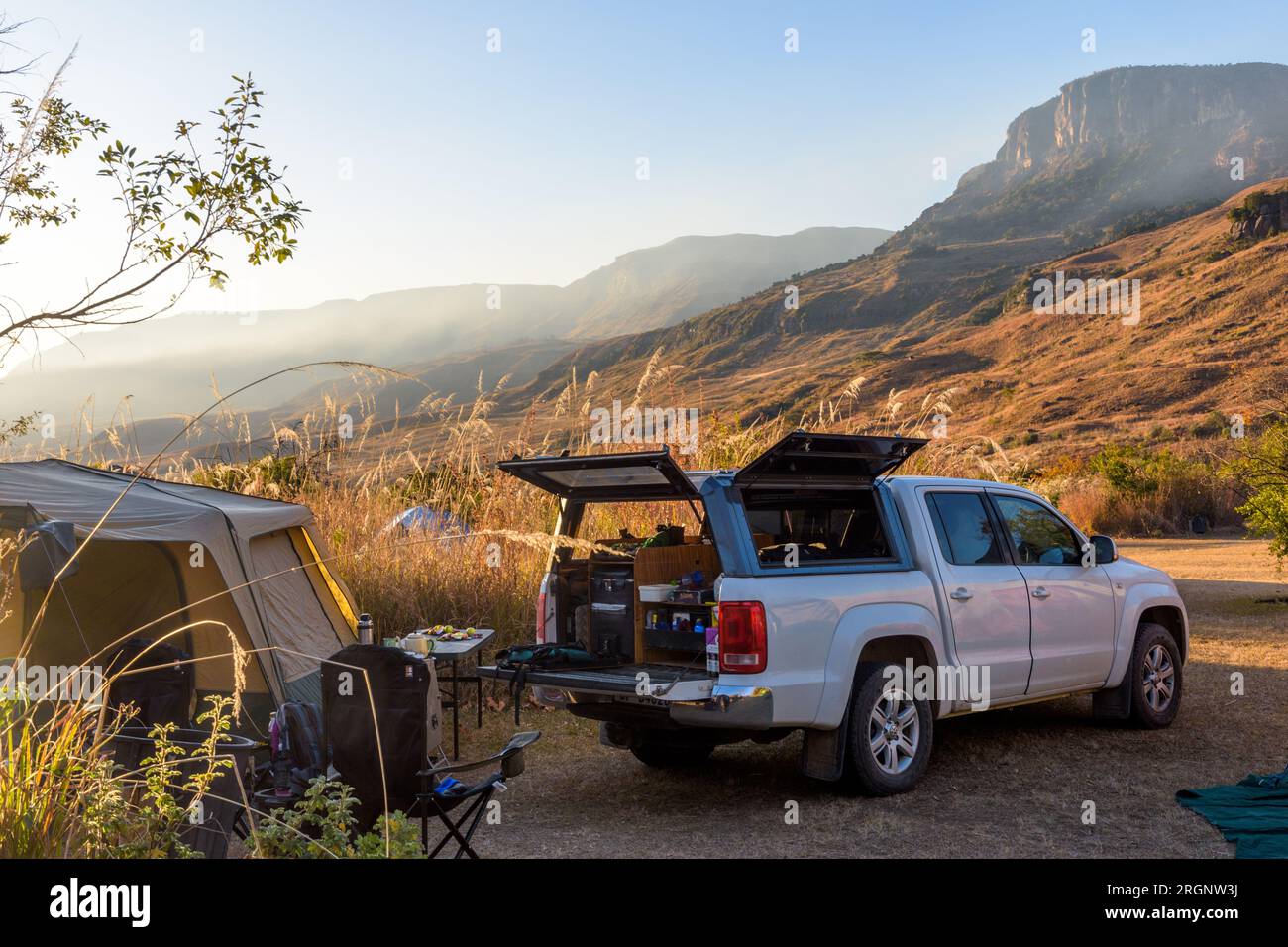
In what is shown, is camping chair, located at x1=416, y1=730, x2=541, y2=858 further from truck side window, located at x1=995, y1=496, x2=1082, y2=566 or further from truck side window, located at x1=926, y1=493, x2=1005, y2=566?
truck side window, located at x1=995, y1=496, x2=1082, y2=566

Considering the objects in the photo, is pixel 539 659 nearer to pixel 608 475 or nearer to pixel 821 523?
pixel 608 475

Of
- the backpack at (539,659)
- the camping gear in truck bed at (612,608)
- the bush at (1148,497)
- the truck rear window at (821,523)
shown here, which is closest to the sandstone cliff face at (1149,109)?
the bush at (1148,497)

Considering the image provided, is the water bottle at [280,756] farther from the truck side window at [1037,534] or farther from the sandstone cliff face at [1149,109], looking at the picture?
the sandstone cliff face at [1149,109]

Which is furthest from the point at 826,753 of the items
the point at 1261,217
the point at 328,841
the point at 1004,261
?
the point at 1004,261

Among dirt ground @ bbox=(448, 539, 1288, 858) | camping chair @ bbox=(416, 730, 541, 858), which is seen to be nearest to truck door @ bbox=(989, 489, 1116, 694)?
dirt ground @ bbox=(448, 539, 1288, 858)

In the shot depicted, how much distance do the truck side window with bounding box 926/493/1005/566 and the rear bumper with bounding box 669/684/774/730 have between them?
1.84 meters

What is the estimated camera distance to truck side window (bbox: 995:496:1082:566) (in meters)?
7.72

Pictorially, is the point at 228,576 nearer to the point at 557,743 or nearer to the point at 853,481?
the point at 557,743

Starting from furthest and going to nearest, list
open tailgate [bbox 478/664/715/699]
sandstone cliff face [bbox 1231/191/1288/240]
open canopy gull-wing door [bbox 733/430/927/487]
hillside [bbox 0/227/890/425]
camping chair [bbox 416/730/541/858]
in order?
hillside [bbox 0/227/890/425] < sandstone cliff face [bbox 1231/191/1288/240] < open canopy gull-wing door [bbox 733/430/927/487] < open tailgate [bbox 478/664/715/699] < camping chair [bbox 416/730/541/858]

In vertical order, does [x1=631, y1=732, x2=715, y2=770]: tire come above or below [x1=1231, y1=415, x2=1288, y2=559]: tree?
below

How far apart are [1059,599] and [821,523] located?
1805 mm

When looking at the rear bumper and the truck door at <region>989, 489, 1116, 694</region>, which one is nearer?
the rear bumper

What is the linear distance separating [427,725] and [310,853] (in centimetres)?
175

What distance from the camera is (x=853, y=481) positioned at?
6824mm
